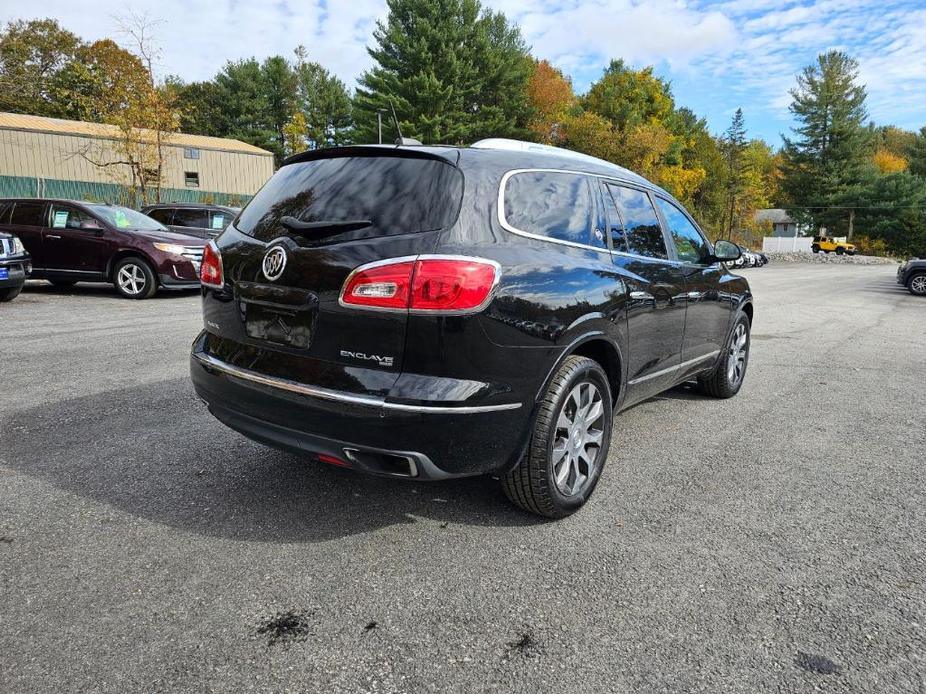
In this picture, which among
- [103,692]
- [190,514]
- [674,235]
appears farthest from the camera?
[674,235]

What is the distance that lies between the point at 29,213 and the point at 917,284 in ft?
77.4

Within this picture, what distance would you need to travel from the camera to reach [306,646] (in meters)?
2.08

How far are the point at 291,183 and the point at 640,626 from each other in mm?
2485

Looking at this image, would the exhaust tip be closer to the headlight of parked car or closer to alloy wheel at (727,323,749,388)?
alloy wheel at (727,323,749,388)

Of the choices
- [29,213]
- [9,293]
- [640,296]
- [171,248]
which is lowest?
[9,293]

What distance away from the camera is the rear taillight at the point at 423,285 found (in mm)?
2430

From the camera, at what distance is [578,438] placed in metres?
3.11

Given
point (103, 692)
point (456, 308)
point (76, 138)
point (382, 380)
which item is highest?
point (76, 138)

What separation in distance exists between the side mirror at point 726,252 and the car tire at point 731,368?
656 millimetres

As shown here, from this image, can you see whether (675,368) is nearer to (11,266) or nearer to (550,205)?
(550,205)

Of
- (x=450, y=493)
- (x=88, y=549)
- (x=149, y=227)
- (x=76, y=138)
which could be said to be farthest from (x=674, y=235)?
(x=76, y=138)

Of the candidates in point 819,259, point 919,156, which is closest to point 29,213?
point 819,259

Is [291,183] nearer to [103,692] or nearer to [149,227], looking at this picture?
[103,692]

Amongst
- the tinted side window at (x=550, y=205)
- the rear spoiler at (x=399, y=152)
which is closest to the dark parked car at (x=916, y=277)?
the tinted side window at (x=550, y=205)
